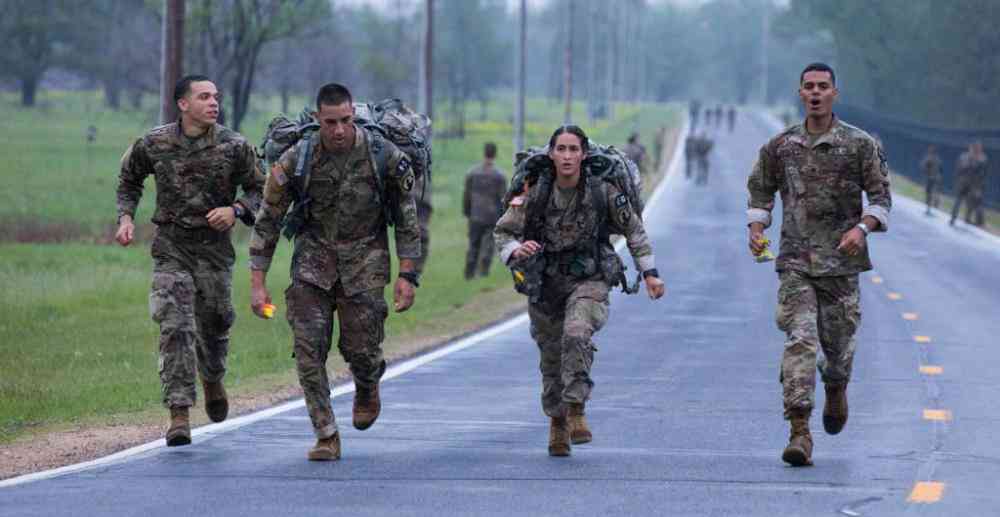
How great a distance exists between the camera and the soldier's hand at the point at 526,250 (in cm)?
1030

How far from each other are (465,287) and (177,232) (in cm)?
1435

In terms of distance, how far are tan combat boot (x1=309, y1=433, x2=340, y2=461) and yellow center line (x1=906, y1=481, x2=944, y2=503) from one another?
9.78 ft

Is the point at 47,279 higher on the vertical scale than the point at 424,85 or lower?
lower

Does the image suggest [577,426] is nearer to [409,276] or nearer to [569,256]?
[569,256]

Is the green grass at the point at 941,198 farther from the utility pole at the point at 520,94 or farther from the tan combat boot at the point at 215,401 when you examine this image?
the tan combat boot at the point at 215,401

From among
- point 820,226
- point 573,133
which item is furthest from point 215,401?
point 820,226

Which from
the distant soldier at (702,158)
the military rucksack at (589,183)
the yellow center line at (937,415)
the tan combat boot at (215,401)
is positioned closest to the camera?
the military rucksack at (589,183)

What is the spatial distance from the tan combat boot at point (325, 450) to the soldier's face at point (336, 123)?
60.6 inches

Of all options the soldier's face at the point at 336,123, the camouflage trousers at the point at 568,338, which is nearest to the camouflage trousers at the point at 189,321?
the soldier's face at the point at 336,123

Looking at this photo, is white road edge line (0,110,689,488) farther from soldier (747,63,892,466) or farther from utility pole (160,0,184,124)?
utility pole (160,0,184,124)

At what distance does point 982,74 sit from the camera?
7438cm

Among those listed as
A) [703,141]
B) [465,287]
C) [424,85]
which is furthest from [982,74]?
[465,287]

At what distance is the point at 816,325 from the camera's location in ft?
34.3

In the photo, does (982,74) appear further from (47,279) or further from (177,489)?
(177,489)
